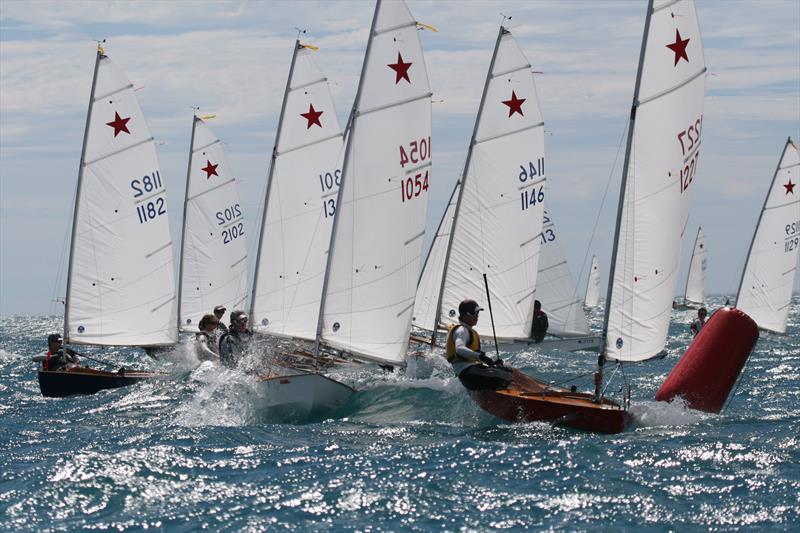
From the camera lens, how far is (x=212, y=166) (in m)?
29.7

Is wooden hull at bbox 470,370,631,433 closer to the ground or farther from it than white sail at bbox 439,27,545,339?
closer to the ground

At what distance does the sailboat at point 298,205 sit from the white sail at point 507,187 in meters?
3.46

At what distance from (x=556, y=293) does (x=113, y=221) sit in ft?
30.6

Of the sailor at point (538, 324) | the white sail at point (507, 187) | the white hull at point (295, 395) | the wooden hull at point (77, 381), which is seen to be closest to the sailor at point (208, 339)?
the wooden hull at point (77, 381)

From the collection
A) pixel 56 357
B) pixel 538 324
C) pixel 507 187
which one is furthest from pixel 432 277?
pixel 56 357

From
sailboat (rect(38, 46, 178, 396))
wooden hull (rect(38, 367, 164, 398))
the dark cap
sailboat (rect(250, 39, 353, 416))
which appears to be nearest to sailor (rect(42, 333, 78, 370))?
wooden hull (rect(38, 367, 164, 398))

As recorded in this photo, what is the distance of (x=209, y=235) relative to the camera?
3009cm

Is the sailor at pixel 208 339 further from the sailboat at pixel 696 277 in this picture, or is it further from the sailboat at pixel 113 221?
the sailboat at pixel 696 277

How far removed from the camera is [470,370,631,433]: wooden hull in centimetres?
1456

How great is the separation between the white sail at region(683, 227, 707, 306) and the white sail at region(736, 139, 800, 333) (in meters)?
23.0

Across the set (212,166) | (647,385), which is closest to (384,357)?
(647,385)

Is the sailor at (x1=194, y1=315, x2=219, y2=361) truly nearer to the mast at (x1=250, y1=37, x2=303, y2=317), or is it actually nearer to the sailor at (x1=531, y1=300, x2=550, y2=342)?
the mast at (x1=250, y1=37, x2=303, y2=317)

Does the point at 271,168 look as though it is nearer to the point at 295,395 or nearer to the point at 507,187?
the point at 507,187

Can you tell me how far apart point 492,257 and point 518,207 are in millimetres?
1000
